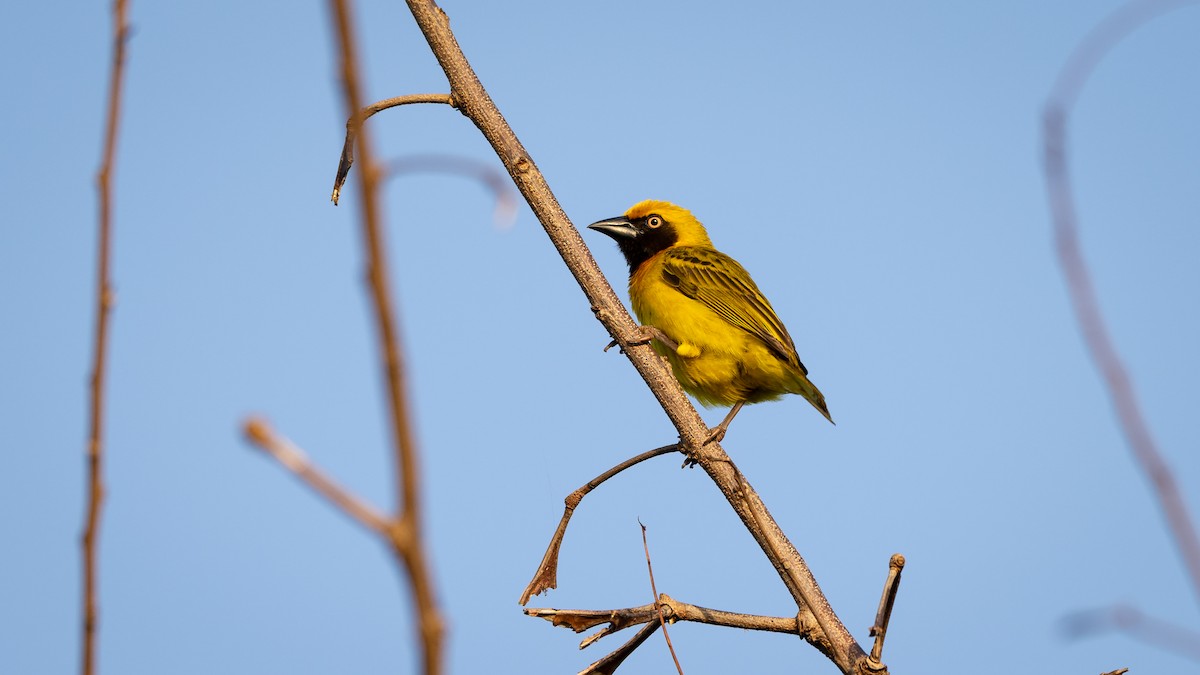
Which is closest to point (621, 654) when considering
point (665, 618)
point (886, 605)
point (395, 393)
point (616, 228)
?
point (665, 618)

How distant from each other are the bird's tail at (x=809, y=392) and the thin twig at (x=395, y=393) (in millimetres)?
5651

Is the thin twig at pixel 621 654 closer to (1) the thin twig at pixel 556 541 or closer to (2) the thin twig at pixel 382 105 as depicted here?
(1) the thin twig at pixel 556 541

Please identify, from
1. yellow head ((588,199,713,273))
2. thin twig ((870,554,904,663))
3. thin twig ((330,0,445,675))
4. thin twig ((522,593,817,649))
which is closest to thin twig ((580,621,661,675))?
thin twig ((522,593,817,649))

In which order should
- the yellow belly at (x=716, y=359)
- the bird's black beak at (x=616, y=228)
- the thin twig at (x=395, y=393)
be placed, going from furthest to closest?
the bird's black beak at (x=616, y=228) → the yellow belly at (x=716, y=359) → the thin twig at (x=395, y=393)

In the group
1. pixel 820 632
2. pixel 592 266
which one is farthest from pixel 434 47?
pixel 820 632

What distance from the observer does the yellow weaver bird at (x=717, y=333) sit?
244 inches

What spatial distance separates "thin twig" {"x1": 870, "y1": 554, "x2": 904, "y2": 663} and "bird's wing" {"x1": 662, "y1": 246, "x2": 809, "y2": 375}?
140 inches

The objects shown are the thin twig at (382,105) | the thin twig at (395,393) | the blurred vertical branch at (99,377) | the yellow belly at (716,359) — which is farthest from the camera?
the yellow belly at (716,359)

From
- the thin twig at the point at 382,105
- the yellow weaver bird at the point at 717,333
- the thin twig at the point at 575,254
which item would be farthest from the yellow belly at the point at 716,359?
the thin twig at the point at 382,105

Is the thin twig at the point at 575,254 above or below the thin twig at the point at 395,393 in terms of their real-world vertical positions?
above

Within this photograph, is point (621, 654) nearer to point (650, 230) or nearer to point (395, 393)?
point (395, 393)

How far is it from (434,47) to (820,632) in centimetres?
213

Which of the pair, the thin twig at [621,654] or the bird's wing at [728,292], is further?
the bird's wing at [728,292]

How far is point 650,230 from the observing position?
771cm
